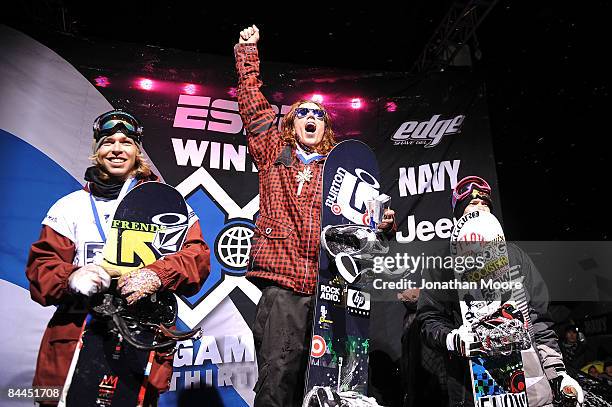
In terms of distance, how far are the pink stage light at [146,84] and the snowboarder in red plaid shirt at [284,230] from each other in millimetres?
1118

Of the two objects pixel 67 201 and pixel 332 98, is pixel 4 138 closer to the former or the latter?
pixel 67 201

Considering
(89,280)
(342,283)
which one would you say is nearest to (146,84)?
(89,280)

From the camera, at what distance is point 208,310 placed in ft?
12.1

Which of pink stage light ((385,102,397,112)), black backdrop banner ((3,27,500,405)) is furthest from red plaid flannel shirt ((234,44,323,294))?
pink stage light ((385,102,397,112))

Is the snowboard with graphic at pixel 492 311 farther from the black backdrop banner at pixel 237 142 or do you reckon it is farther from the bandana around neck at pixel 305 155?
the bandana around neck at pixel 305 155

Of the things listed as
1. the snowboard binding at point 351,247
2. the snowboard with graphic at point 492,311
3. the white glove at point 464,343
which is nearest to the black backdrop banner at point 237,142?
the snowboard with graphic at point 492,311

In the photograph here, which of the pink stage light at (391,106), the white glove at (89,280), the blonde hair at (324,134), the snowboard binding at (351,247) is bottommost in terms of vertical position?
the white glove at (89,280)

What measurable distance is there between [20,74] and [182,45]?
4.79ft

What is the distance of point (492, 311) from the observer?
124 inches

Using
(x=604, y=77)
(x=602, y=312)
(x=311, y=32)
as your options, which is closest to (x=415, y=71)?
(x=311, y=32)

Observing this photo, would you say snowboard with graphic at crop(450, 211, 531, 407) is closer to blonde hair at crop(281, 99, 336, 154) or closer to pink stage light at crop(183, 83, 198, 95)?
blonde hair at crop(281, 99, 336, 154)

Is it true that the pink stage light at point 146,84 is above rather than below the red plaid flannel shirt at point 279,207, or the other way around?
above

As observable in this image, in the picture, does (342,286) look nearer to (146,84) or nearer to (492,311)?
(492,311)

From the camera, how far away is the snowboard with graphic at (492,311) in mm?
3041
